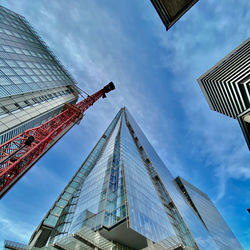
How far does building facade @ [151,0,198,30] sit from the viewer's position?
63.9 ft

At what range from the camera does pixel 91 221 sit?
68.7ft

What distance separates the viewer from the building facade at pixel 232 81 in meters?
45.0

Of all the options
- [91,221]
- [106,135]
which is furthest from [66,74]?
[91,221]

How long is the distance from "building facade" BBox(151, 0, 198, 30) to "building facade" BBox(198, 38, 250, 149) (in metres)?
37.1

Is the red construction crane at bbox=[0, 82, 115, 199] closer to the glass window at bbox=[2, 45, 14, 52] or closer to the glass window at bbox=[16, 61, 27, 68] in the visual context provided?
the glass window at bbox=[16, 61, 27, 68]

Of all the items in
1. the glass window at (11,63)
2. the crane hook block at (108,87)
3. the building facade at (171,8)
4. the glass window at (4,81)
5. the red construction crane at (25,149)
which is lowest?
the red construction crane at (25,149)

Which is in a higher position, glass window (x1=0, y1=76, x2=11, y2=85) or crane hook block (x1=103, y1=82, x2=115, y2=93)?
crane hook block (x1=103, y1=82, x2=115, y2=93)

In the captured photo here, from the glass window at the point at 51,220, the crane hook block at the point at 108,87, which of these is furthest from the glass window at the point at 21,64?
the crane hook block at the point at 108,87

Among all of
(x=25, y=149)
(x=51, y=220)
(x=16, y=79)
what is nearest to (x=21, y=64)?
(x=16, y=79)

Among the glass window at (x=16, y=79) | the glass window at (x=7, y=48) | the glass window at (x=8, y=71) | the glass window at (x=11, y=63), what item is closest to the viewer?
the glass window at (x=8, y=71)

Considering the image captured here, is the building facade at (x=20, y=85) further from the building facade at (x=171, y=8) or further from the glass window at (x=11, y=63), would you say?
the building facade at (x=171, y=8)

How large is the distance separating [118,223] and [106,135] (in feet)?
195

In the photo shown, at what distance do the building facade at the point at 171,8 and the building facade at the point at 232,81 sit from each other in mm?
37116

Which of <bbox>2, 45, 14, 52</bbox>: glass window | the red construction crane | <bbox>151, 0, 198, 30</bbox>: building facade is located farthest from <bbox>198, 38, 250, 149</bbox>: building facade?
<bbox>2, 45, 14, 52</bbox>: glass window
